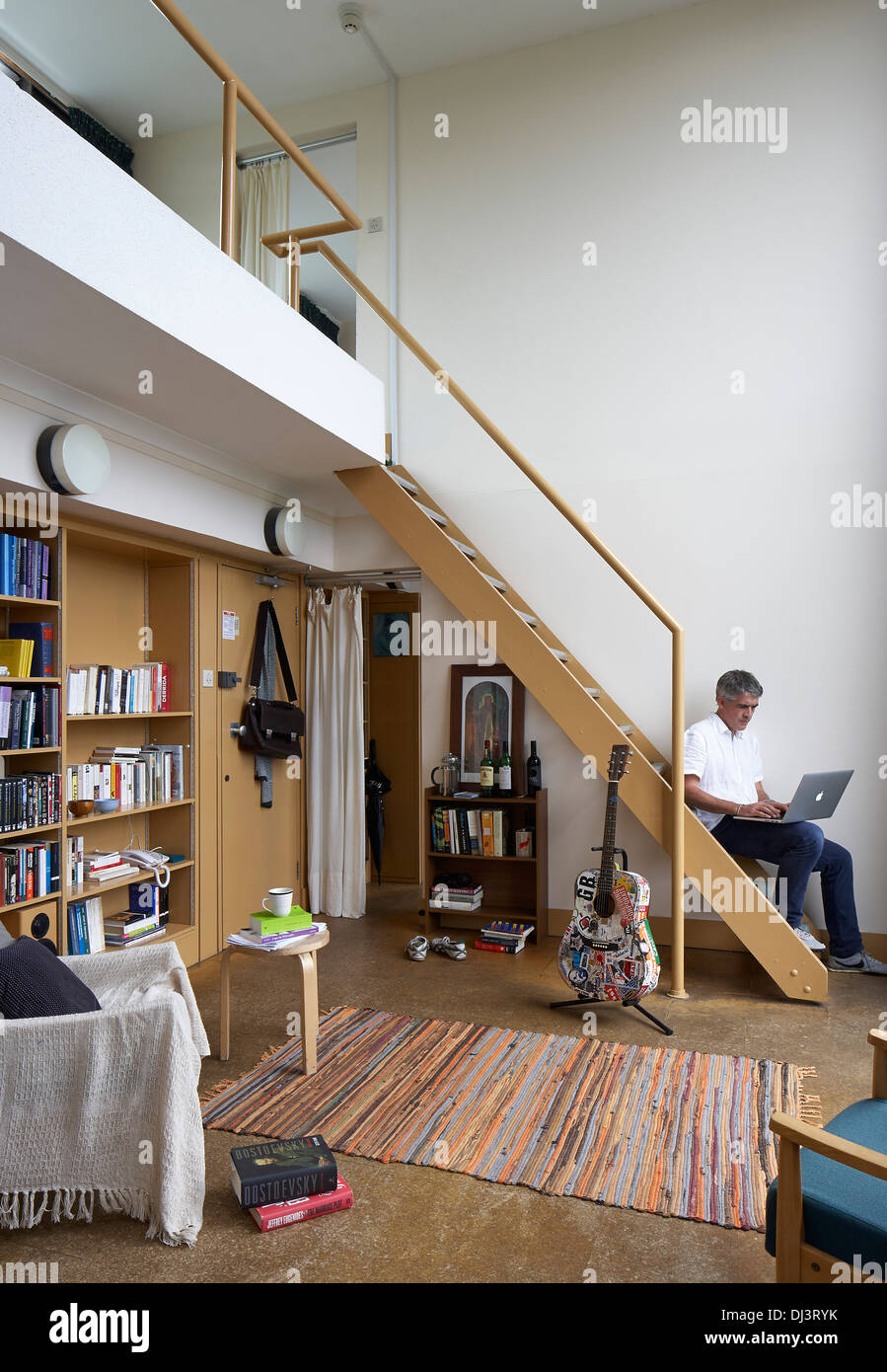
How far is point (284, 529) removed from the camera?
478cm

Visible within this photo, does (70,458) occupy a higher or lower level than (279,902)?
higher

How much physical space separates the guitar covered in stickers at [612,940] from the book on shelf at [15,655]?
2.48 meters

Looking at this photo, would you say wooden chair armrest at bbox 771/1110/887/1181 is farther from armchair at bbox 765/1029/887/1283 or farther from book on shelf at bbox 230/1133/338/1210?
book on shelf at bbox 230/1133/338/1210

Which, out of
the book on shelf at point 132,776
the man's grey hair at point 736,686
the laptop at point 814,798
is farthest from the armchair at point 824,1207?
the book on shelf at point 132,776

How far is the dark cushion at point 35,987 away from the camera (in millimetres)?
2293

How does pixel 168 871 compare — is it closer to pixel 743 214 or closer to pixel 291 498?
pixel 291 498

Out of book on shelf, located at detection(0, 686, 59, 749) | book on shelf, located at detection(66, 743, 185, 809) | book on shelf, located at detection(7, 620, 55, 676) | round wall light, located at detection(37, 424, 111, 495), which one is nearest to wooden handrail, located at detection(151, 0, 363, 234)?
round wall light, located at detection(37, 424, 111, 495)

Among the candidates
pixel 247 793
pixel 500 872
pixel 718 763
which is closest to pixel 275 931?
pixel 247 793

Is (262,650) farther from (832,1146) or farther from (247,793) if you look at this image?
(832,1146)

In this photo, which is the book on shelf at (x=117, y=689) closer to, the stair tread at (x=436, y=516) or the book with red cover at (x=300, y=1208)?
the stair tread at (x=436, y=516)

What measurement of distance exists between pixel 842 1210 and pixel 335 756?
159 inches

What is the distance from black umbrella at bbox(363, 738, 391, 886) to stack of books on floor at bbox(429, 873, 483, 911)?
1369mm

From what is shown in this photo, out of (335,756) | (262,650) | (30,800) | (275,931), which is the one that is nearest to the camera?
(275,931)
